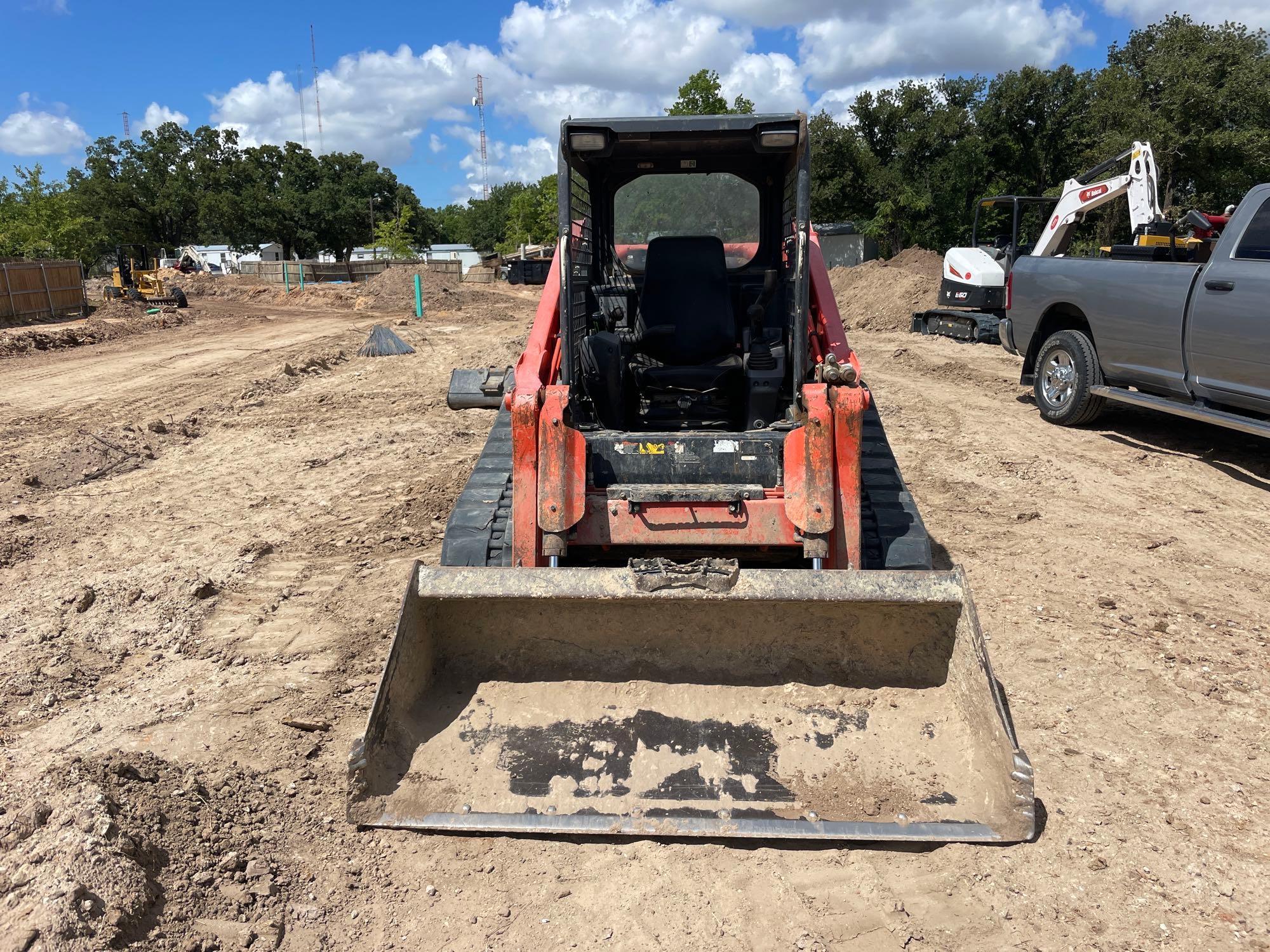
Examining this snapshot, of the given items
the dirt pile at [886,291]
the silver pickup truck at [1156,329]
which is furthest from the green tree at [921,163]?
the silver pickup truck at [1156,329]

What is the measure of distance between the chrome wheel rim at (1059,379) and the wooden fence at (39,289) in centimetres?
2288

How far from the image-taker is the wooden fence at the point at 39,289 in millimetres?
21328

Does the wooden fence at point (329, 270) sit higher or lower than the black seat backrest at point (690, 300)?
lower

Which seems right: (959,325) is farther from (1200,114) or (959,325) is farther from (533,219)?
(533,219)

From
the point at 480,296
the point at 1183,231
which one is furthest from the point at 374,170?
the point at 1183,231

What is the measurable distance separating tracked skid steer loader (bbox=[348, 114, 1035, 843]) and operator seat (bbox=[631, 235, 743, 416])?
0.03m

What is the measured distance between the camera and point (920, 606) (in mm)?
3371

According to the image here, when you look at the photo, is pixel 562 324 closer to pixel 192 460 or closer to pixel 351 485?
pixel 351 485

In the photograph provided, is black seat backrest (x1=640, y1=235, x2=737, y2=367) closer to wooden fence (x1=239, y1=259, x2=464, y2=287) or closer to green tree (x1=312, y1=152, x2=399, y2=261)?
wooden fence (x1=239, y1=259, x2=464, y2=287)

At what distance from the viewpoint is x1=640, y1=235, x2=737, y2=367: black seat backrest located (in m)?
4.86

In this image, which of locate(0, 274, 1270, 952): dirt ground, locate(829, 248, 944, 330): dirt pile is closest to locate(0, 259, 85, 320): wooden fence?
locate(0, 274, 1270, 952): dirt ground

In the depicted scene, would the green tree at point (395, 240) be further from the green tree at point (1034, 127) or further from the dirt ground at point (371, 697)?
the dirt ground at point (371, 697)

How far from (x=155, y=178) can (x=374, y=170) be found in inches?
524

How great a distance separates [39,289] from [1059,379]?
24.3 m
